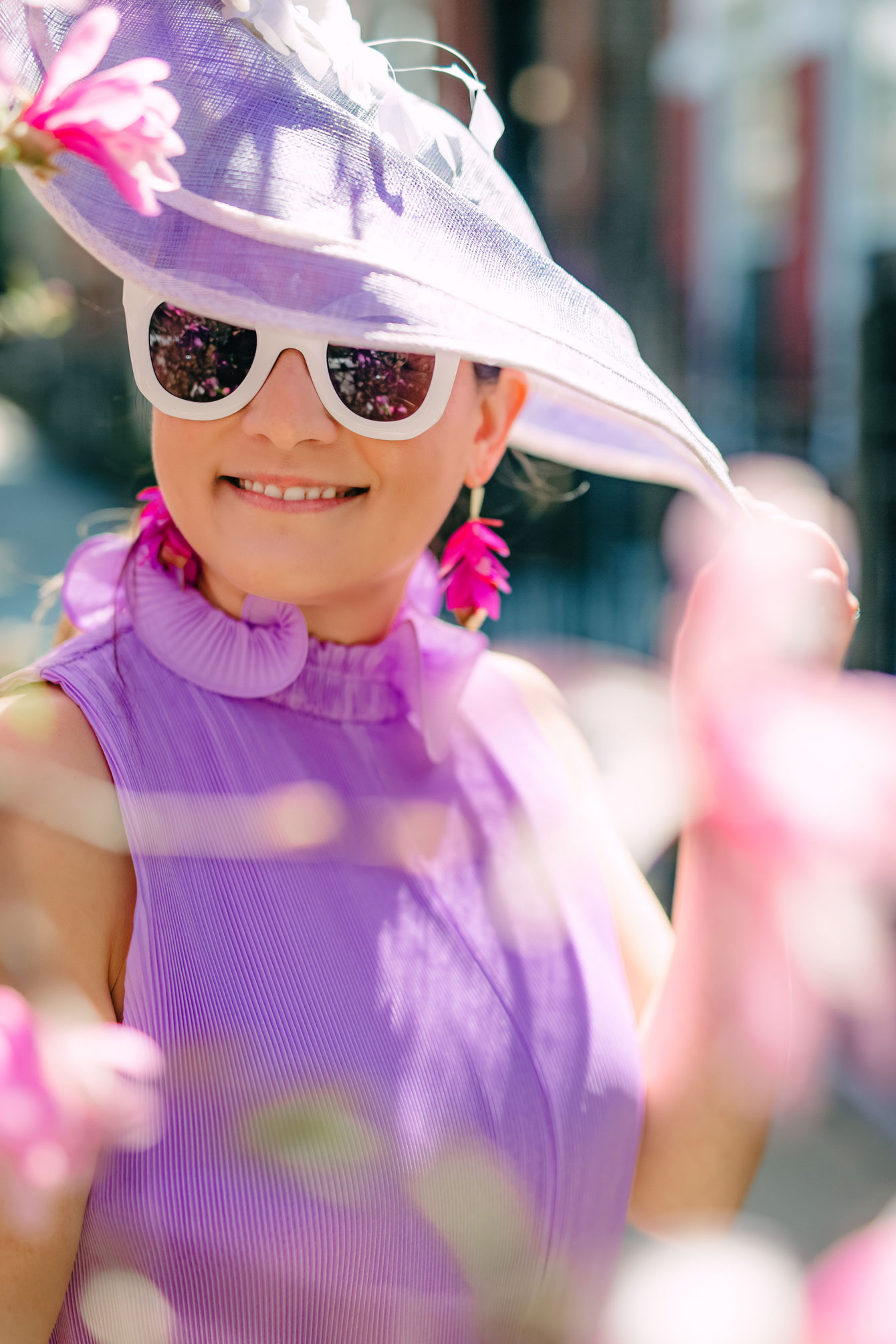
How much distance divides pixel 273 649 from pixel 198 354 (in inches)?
12.4

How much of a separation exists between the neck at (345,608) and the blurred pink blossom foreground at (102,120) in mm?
641

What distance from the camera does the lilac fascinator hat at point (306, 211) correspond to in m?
1.02

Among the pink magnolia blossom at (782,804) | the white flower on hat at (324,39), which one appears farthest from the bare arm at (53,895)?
the white flower on hat at (324,39)

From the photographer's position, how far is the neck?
1321mm

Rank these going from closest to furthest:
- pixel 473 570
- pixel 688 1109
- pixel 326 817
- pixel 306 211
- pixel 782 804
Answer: pixel 782 804
pixel 306 211
pixel 326 817
pixel 688 1109
pixel 473 570

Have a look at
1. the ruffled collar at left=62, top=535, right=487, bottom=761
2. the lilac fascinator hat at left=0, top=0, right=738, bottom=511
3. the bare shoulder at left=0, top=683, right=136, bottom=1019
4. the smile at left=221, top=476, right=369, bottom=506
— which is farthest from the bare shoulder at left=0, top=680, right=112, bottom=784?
the lilac fascinator hat at left=0, top=0, right=738, bottom=511

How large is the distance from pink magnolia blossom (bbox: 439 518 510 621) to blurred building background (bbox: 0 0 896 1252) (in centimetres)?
26

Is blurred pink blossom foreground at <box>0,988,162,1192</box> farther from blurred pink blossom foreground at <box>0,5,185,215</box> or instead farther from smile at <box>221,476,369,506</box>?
smile at <box>221,476,369,506</box>

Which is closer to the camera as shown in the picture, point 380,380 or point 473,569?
point 380,380

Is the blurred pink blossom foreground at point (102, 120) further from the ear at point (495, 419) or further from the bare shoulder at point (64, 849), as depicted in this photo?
the ear at point (495, 419)

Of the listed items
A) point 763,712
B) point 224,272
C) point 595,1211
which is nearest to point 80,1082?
point 763,712

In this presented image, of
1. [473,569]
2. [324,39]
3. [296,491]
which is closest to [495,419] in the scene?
[473,569]

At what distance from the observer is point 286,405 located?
1156 mm

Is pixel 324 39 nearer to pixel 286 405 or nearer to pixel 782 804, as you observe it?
pixel 286 405
